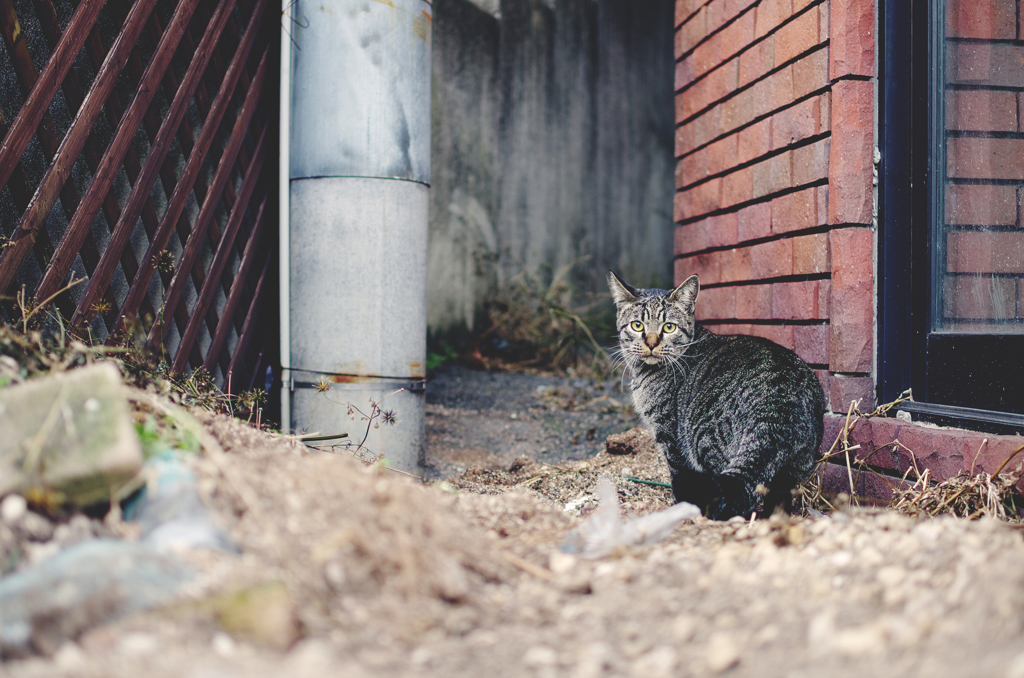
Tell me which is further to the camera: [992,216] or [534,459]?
[534,459]

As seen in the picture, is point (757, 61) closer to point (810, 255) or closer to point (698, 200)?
point (698, 200)

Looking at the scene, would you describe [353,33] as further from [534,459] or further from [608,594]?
[608,594]

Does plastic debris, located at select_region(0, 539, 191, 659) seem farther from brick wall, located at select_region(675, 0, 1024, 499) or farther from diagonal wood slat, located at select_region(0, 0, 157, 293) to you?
brick wall, located at select_region(675, 0, 1024, 499)

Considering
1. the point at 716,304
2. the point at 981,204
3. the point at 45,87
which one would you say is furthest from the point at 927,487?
the point at 45,87

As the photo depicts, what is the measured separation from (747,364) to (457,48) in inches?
156

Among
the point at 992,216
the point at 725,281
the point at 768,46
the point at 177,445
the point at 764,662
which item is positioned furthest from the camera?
the point at 725,281

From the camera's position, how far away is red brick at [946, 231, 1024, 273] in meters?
1.85

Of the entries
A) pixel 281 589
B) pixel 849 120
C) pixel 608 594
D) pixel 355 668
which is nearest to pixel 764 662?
pixel 608 594

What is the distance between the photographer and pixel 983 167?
6.33ft

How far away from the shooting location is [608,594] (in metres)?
1.14

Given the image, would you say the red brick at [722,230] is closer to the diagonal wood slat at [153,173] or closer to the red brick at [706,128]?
the red brick at [706,128]

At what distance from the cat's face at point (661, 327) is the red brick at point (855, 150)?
60cm

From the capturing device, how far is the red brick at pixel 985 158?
73.3 inches

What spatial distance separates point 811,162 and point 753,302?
22.4 inches
